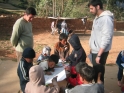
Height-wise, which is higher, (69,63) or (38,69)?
(38,69)

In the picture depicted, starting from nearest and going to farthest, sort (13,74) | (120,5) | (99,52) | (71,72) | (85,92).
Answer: (85,92) → (99,52) → (71,72) → (13,74) → (120,5)

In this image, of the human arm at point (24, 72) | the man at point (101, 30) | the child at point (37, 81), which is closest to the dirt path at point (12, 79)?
the human arm at point (24, 72)

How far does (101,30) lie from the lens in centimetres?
313

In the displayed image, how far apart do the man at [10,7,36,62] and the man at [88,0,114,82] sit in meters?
1.15

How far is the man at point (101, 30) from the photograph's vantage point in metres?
3.05

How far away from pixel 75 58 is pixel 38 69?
4.31 ft

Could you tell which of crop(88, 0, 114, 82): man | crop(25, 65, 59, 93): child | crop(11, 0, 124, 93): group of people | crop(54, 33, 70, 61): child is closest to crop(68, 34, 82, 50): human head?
crop(11, 0, 124, 93): group of people

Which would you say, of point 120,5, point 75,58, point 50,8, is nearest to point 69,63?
point 75,58

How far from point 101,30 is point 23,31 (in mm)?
1444

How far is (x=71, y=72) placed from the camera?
3492 mm

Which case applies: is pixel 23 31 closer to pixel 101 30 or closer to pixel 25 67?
pixel 25 67

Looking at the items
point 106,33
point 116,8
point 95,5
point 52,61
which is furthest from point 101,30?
point 116,8

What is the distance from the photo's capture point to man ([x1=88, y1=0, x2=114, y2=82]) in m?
3.05

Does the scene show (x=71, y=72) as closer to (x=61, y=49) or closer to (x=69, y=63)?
(x=69, y=63)
